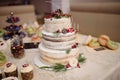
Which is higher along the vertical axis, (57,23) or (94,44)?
(57,23)

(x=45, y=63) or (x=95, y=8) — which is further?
(x=95, y=8)

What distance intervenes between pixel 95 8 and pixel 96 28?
0.94ft

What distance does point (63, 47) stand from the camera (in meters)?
1.10

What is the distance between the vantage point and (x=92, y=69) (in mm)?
1071

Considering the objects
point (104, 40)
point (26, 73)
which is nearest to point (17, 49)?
point (26, 73)

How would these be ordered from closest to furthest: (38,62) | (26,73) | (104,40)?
(26,73) → (38,62) → (104,40)

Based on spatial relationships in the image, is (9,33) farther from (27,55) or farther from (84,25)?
(84,25)

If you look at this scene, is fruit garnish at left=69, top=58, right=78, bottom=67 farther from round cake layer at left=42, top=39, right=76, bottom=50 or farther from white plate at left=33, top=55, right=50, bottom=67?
white plate at left=33, top=55, right=50, bottom=67

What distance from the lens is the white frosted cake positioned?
3.59 ft

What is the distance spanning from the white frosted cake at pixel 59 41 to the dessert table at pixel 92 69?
102 millimetres

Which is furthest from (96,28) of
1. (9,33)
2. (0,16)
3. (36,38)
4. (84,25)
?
(0,16)

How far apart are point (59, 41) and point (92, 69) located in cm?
29

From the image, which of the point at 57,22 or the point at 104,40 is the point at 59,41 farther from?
the point at 104,40

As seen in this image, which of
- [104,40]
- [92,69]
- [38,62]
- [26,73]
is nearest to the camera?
[26,73]
